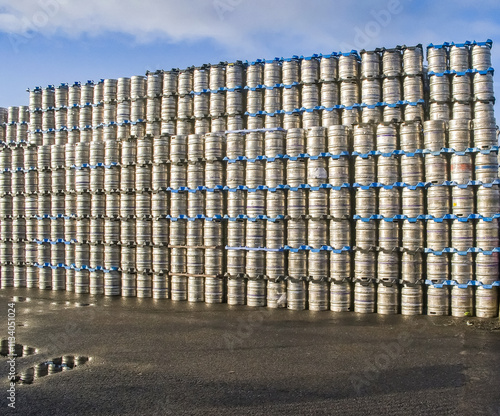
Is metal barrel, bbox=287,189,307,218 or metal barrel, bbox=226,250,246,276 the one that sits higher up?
metal barrel, bbox=287,189,307,218

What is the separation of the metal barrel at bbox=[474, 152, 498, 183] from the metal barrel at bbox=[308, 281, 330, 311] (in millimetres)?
3917

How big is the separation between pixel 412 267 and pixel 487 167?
252 centimetres

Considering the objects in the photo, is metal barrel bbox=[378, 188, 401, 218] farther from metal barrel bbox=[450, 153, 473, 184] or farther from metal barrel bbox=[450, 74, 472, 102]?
metal barrel bbox=[450, 74, 472, 102]

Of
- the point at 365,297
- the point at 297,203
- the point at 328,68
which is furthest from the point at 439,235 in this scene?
the point at 328,68

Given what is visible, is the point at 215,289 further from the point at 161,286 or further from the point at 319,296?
the point at 319,296

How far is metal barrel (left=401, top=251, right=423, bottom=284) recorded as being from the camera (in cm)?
1071

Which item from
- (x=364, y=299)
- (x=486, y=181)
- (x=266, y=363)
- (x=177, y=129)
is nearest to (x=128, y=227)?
(x=177, y=129)

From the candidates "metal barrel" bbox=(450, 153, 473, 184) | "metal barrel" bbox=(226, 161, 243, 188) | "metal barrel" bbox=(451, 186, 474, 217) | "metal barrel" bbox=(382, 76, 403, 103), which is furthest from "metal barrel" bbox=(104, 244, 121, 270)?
"metal barrel" bbox=(450, 153, 473, 184)

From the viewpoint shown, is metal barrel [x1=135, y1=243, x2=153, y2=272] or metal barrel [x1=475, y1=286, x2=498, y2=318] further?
metal barrel [x1=135, y1=243, x2=153, y2=272]

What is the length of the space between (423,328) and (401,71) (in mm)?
6088

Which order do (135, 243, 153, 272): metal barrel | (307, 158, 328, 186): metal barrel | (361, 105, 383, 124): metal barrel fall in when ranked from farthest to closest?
1. (135, 243, 153, 272): metal barrel
2. (361, 105, 383, 124): metal barrel
3. (307, 158, 328, 186): metal barrel

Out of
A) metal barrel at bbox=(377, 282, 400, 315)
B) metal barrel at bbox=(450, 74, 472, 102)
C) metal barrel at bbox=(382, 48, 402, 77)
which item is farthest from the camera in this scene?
metal barrel at bbox=(382, 48, 402, 77)

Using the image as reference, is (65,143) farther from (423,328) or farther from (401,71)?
(423,328)

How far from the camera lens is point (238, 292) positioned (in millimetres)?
12109
